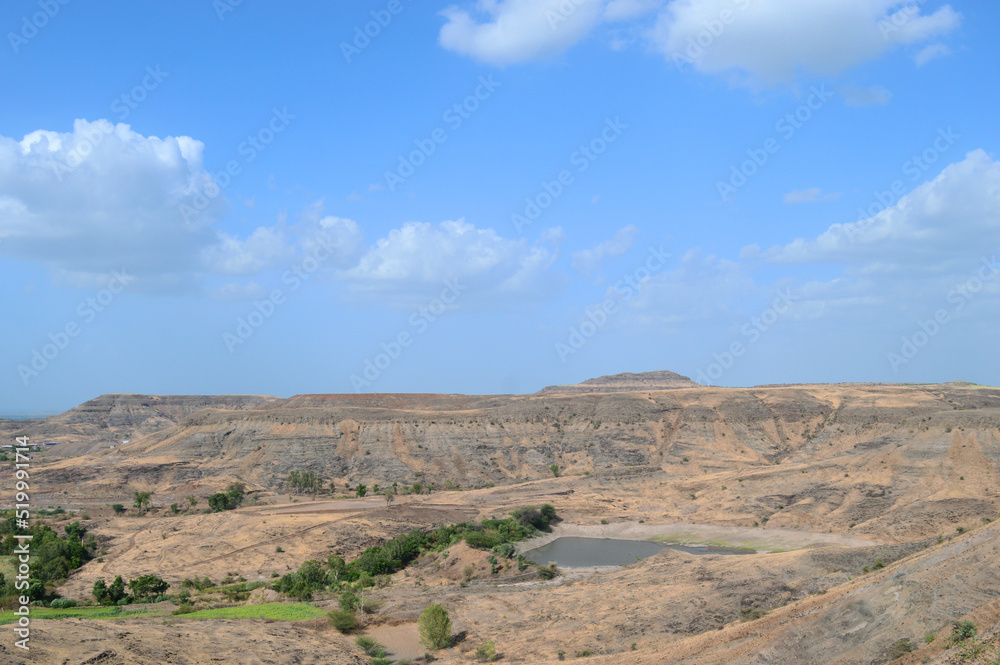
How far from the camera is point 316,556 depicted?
4650 cm

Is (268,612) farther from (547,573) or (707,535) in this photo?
(707,535)

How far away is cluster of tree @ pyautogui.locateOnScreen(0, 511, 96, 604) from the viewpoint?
3619 centimetres

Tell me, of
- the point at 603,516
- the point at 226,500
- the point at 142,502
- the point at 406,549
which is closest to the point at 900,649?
the point at 406,549

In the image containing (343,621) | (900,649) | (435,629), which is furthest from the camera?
(343,621)

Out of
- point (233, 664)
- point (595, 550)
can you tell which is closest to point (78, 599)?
point (233, 664)

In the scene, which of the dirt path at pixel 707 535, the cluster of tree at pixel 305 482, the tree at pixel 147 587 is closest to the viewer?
the tree at pixel 147 587

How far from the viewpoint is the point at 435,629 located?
28.3m

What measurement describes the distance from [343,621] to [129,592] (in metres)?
17.0

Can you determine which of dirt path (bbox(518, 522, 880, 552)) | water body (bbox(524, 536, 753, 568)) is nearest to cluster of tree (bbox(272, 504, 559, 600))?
dirt path (bbox(518, 522, 880, 552))

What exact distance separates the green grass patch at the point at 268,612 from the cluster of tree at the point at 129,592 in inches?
261

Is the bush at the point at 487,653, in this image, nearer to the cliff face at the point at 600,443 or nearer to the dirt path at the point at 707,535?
the dirt path at the point at 707,535

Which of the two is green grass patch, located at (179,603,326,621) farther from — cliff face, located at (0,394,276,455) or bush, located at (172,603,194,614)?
cliff face, located at (0,394,276,455)

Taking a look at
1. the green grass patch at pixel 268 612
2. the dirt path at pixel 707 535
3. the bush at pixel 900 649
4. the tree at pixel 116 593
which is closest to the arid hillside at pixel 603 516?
the bush at pixel 900 649

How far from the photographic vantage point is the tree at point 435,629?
28.2 m
